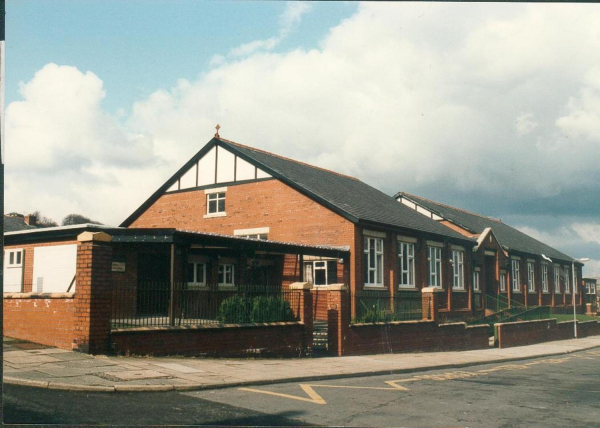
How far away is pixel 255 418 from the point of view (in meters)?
7.90

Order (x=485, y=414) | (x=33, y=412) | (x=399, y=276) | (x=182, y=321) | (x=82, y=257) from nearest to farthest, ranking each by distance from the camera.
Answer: (x=33, y=412) < (x=485, y=414) < (x=82, y=257) < (x=182, y=321) < (x=399, y=276)

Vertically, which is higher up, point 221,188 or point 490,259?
point 221,188

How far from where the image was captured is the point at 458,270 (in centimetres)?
3297

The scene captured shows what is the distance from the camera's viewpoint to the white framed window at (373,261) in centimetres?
2516

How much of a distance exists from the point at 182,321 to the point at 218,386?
4.13 m

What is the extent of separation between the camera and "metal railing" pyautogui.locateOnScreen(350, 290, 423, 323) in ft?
63.2

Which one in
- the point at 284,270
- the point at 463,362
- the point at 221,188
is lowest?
the point at 463,362

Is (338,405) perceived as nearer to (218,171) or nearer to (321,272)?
(321,272)

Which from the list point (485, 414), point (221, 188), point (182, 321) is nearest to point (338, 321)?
point (182, 321)

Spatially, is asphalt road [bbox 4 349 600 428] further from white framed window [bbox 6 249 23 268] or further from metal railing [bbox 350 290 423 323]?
white framed window [bbox 6 249 23 268]

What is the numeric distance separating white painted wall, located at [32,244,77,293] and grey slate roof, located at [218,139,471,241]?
9.42 metres

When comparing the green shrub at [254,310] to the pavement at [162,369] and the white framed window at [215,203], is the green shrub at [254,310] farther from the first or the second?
the white framed window at [215,203]

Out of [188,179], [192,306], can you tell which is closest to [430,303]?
[192,306]

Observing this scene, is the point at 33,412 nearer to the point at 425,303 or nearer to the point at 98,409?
the point at 98,409
